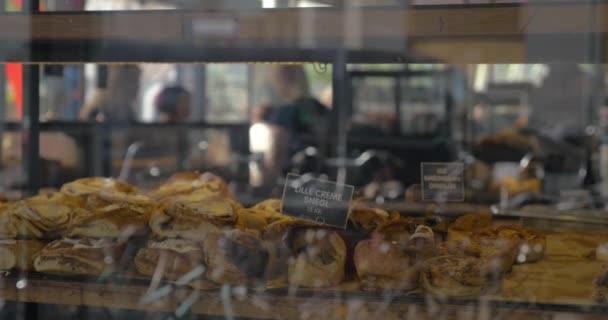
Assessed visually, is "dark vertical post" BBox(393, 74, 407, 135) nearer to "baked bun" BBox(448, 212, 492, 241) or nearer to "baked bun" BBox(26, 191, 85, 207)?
"baked bun" BBox(448, 212, 492, 241)

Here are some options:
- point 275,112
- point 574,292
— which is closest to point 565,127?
point 275,112

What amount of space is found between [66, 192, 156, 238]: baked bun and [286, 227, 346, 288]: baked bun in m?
0.25

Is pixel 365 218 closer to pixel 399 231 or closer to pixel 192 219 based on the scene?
pixel 399 231

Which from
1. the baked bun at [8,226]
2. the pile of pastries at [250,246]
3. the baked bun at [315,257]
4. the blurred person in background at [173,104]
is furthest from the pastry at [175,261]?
the blurred person in background at [173,104]

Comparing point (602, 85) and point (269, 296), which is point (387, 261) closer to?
point (269, 296)

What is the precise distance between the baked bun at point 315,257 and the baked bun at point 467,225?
7.3 inches

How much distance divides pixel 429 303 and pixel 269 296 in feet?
0.74

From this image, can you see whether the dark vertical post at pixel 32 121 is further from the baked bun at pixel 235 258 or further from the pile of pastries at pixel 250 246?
the baked bun at pixel 235 258

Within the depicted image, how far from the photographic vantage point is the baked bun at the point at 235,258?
1.24 m

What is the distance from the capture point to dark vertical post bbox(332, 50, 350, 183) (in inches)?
65.4

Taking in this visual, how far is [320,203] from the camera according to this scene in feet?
4.30

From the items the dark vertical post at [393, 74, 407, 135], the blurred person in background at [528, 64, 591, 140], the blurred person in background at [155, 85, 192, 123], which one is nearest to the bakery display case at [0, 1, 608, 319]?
the blurred person in background at [155, 85, 192, 123]

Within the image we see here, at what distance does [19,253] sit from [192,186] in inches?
14.6

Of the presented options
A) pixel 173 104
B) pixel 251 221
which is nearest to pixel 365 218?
pixel 251 221
